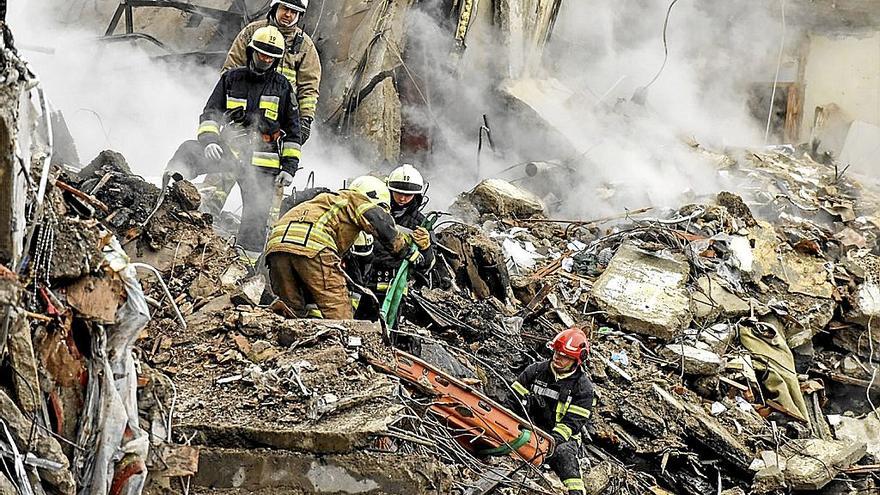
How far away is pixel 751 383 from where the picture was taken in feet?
29.4

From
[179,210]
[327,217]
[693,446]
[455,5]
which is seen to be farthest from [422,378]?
[455,5]

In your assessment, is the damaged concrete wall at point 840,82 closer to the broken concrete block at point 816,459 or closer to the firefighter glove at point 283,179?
the broken concrete block at point 816,459

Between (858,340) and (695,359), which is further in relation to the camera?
(858,340)

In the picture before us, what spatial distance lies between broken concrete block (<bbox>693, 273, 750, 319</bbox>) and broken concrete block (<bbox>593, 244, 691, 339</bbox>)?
17 centimetres

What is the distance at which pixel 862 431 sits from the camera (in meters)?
9.43

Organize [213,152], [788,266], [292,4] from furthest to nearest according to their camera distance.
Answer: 1. [788,266]
2. [292,4]
3. [213,152]

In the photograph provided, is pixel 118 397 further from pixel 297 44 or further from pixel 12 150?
pixel 297 44

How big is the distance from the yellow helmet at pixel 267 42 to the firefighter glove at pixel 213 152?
2.59 feet

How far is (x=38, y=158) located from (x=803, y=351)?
29.7 feet

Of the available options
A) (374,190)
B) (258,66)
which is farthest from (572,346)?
(258,66)

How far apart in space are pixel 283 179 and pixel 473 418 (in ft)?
9.19

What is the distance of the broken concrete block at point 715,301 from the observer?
31.0 ft

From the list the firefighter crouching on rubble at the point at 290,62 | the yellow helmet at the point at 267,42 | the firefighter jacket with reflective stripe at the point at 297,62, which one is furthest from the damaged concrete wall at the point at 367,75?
the yellow helmet at the point at 267,42

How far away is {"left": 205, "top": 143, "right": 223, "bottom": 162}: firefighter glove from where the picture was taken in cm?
712
